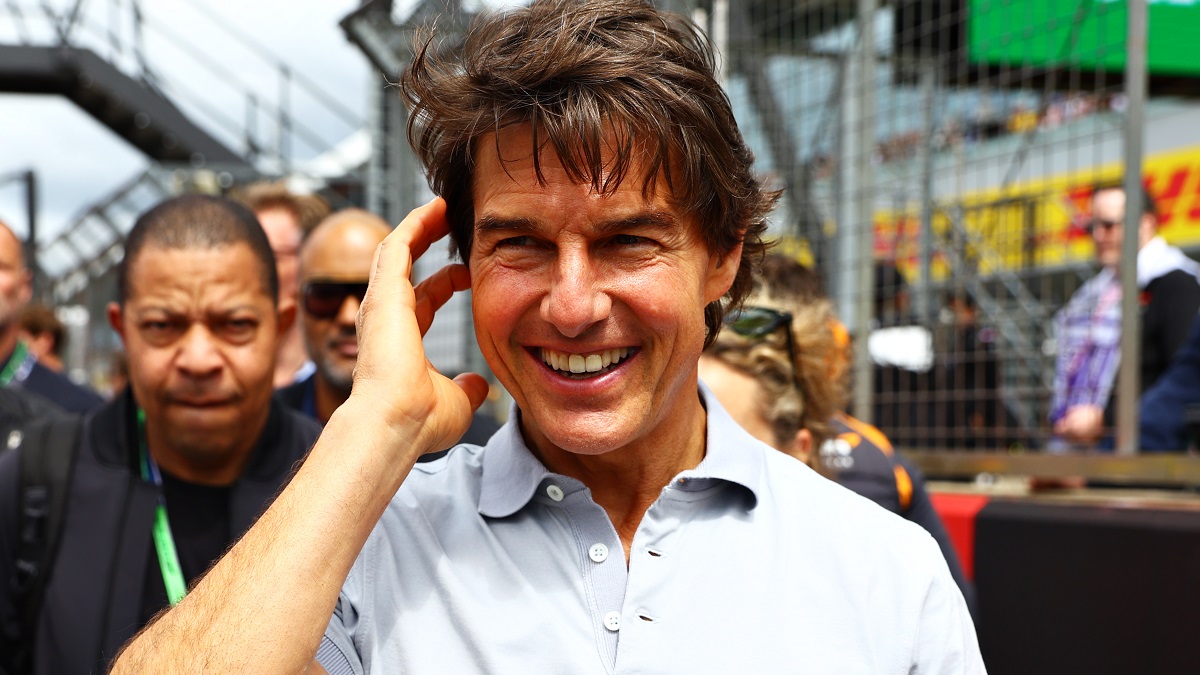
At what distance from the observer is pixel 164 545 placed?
273 centimetres

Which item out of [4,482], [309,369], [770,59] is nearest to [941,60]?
[770,59]

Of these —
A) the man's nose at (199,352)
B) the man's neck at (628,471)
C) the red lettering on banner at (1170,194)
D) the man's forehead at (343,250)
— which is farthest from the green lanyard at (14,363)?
the red lettering on banner at (1170,194)

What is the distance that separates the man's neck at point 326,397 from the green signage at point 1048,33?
2.94 metres

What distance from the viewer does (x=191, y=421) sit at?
283 cm

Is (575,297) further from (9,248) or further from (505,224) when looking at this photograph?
(9,248)

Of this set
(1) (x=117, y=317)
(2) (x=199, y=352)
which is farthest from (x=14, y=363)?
(2) (x=199, y=352)

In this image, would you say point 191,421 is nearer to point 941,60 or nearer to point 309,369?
point 309,369

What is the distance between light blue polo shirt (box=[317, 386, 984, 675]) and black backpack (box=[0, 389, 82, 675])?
1.20 metres

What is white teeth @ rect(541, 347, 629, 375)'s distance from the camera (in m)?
1.80

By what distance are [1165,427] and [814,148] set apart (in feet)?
7.45

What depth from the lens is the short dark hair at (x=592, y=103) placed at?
1756 millimetres

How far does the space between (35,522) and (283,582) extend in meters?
1.42

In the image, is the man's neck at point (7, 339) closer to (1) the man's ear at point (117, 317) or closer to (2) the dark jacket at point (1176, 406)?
(1) the man's ear at point (117, 317)

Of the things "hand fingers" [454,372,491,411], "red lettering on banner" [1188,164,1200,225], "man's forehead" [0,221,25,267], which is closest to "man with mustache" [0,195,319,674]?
"hand fingers" [454,372,491,411]
